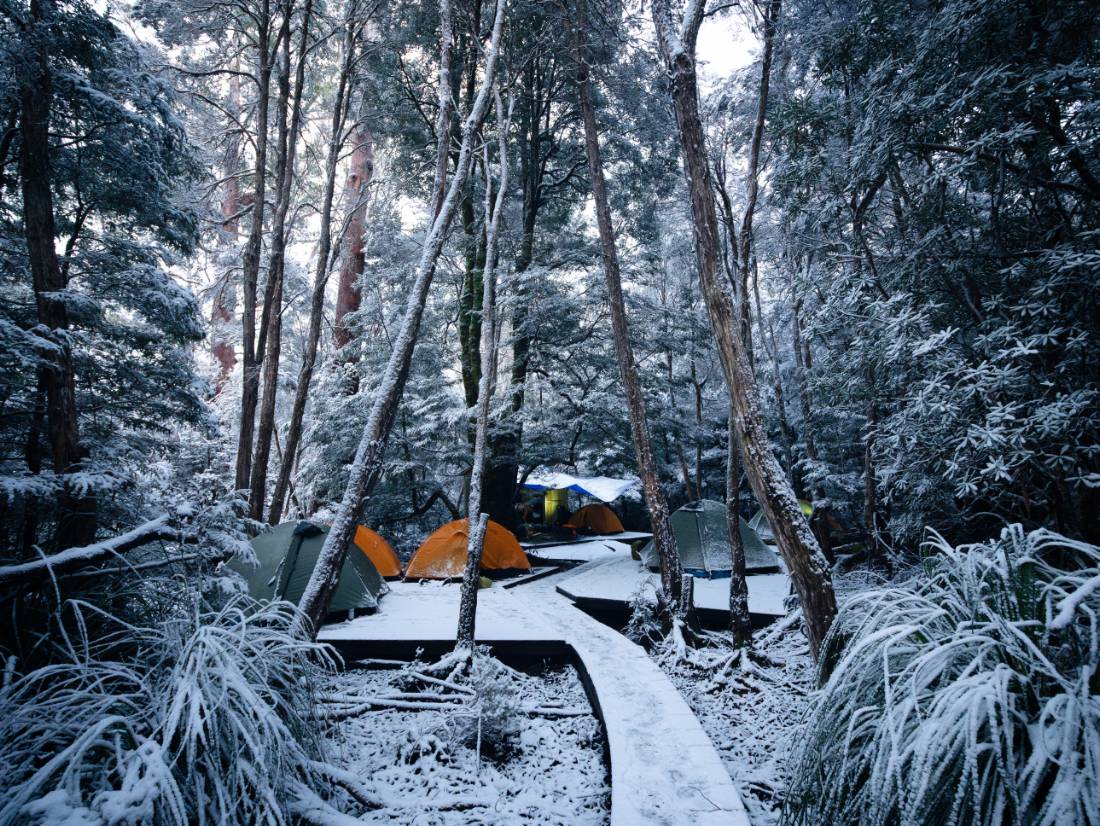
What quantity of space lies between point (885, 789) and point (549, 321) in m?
9.06

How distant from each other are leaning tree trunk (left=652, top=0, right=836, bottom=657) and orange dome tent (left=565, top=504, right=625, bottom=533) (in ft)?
48.4

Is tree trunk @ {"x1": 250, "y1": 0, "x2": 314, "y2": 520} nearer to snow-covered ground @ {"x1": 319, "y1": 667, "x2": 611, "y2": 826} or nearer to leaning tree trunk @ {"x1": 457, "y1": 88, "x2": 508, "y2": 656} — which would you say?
leaning tree trunk @ {"x1": 457, "y1": 88, "x2": 508, "y2": 656}

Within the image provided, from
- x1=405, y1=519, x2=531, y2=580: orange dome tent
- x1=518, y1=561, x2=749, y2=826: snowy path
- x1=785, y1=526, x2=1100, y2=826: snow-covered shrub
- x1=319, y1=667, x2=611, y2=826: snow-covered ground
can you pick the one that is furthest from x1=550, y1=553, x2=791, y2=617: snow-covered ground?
x1=785, y1=526, x2=1100, y2=826: snow-covered shrub

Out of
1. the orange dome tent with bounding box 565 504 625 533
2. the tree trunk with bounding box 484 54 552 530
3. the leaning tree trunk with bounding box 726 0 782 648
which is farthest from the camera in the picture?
the orange dome tent with bounding box 565 504 625 533

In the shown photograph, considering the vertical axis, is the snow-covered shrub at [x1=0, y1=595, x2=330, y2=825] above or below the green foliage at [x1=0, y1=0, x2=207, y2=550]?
below

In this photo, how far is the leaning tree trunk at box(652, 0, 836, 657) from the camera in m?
3.13

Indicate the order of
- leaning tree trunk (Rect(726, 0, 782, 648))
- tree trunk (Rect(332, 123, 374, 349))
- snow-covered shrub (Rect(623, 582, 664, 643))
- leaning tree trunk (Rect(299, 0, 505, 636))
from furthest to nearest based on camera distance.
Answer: tree trunk (Rect(332, 123, 374, 349)) → snow-covered shrub (Rect(623, 582, 664, 643)) → leaning tree trunk (Rect(726, 0, 782, 648)) → leaning tree trunk (Rect(299, 0, 505, 636))

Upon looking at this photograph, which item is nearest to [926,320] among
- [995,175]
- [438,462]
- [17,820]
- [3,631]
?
[995,175]

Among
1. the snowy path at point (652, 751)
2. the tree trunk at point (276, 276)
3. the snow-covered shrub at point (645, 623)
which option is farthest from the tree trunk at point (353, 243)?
the snowy path at point (652, 751)

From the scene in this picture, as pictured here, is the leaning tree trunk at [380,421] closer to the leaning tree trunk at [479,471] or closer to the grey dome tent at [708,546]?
the leaning tree trunk at [479,471]

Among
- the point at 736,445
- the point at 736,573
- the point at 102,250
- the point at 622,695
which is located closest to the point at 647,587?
the point at 736,573

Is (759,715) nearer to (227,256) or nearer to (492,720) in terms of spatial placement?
(492,720)

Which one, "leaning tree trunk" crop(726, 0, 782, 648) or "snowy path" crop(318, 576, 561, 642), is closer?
"leaning tree trunk" crop(726, 0, 782, 648)

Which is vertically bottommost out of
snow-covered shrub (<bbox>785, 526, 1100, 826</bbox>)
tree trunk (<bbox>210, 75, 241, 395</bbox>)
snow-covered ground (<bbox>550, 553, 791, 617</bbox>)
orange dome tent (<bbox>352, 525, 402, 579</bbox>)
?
snow-covered ground (<bbox>550, 553, 791, 617</bbox>)
